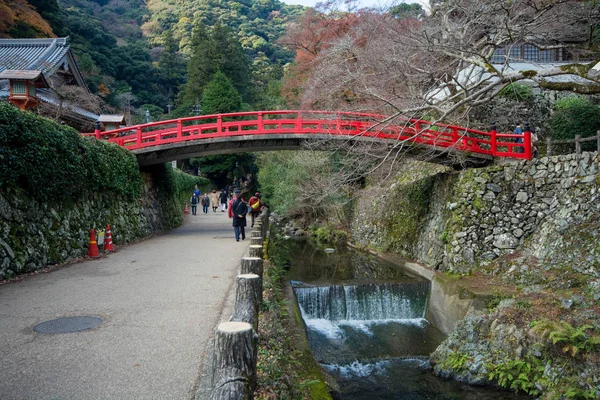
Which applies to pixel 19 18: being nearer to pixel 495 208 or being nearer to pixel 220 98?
pixel 220 98

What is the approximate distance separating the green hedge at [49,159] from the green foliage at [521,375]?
9.30 metres

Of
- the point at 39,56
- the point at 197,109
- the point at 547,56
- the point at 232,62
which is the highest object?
the point at 232,62

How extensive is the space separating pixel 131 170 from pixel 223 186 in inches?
1174

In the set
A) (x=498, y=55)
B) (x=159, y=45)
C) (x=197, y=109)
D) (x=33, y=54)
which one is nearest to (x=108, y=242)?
(x=33, y=54)

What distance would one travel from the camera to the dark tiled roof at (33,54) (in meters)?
19.0

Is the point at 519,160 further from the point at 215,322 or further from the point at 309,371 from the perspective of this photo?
the point at 215,322

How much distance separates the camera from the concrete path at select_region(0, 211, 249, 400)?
3.61 metres

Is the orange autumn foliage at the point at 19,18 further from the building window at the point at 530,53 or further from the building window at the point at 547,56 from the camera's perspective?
the building window at the point at 547,56

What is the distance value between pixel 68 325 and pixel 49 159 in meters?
4.92

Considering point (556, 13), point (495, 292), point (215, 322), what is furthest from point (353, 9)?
point (215, 322)

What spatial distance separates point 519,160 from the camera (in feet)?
39.0

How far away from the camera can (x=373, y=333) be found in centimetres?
988

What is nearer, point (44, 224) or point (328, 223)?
point (44, 224)

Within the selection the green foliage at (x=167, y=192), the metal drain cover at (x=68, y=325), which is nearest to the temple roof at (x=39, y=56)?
the green foliage at (x=167, y=192)
